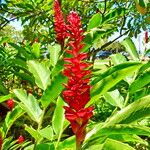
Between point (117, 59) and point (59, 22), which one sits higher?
point (59, 22)

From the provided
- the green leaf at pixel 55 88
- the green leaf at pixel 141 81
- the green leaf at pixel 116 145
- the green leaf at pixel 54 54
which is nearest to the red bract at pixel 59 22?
the green leaf at pixel 54 54

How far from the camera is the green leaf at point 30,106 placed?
194 centimetres

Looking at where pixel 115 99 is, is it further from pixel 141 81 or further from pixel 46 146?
pixel 46 146

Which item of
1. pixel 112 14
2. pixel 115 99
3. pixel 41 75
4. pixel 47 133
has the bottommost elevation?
pixel 115 99

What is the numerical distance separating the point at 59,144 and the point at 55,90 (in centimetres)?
26

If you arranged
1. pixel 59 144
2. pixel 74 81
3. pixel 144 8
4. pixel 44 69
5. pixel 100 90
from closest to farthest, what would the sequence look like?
1. pixel 74 81
2. pixel 100 90
3. pixel 59 144
4. pixel 44 69
5. pixel 144 8

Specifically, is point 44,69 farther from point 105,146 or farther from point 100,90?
point 105,146

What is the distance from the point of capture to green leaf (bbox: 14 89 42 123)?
1943 millimetres

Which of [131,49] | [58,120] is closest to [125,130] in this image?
[58,120]

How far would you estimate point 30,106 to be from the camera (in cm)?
203

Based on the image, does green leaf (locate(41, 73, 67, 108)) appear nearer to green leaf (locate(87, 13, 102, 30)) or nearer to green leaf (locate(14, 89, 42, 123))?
green leaf (locate(14, 89, 42, 123))

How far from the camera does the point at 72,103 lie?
1.20 m

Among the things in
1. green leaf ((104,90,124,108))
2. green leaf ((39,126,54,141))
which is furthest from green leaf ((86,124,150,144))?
green leaf ((104,90,124,108))

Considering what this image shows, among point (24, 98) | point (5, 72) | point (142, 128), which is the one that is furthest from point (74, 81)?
point (5, 72)
